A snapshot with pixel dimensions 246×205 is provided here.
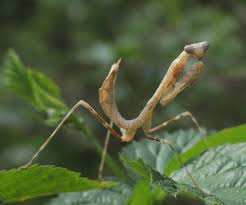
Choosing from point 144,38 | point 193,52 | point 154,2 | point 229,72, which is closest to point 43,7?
point 154,2

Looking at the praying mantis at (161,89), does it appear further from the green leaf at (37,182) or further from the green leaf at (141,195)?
the green leaf at (37,182)

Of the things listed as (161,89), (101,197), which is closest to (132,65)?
(161,89)

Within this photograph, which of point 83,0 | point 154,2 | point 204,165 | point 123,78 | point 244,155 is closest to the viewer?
point 244,155

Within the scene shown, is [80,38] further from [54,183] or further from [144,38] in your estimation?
[54,183]

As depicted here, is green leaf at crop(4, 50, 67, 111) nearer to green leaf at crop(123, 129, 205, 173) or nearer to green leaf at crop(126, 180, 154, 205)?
green leaf at crop(123, 129, 205, 173)

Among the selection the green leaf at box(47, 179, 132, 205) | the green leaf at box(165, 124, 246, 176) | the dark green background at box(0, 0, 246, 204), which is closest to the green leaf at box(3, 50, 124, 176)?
the green leaf at box(47, 179, 132, 205)

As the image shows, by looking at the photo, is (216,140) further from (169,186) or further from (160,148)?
(160,148)

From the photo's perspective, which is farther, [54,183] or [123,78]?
[123,78]

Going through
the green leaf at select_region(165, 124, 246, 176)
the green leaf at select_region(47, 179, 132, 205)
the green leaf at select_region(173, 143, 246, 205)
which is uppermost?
the green leaf at select_region(165, 124, 246, 176)
